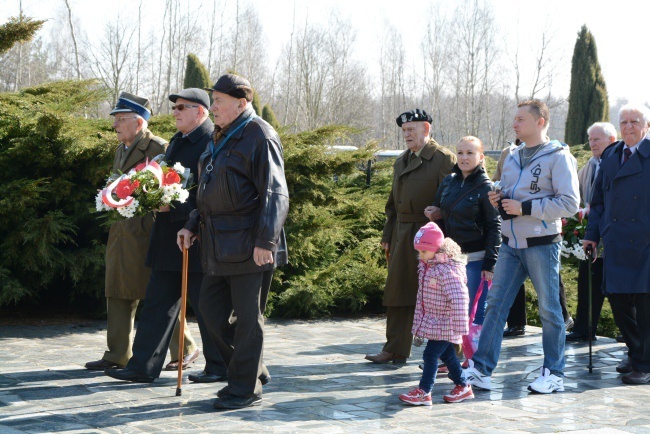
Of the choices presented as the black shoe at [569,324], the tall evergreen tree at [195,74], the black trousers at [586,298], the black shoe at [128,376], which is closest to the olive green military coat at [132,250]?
the black shoe at [128,376]

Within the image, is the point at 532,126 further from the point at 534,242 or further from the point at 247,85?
the point at 247,85

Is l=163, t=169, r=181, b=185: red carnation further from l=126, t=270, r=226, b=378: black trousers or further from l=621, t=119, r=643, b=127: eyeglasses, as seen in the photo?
l=621, t=119, r=643, b=127: eyeglasses

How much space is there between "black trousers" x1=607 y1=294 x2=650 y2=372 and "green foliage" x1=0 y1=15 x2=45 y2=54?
690cm

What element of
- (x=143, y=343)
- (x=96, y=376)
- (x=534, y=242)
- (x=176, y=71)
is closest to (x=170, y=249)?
(x=143, y=343)

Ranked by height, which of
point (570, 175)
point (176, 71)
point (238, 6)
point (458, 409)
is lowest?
point (458, 409)

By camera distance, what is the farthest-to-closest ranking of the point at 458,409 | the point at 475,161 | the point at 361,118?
1. the point at 361,118
2. the point at 475,161
3. the point at 458,409

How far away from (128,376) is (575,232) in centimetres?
466

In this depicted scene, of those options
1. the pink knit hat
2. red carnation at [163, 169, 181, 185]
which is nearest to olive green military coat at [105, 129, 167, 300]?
red carnation at [163, 169, 181, 185]

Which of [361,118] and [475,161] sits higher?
[361,118]

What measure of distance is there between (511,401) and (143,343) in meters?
2.71

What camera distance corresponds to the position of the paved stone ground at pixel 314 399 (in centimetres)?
520

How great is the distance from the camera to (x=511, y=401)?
602 centimetres

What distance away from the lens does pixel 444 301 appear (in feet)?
19.1

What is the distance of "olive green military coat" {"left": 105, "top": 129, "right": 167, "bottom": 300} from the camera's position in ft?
22.2
